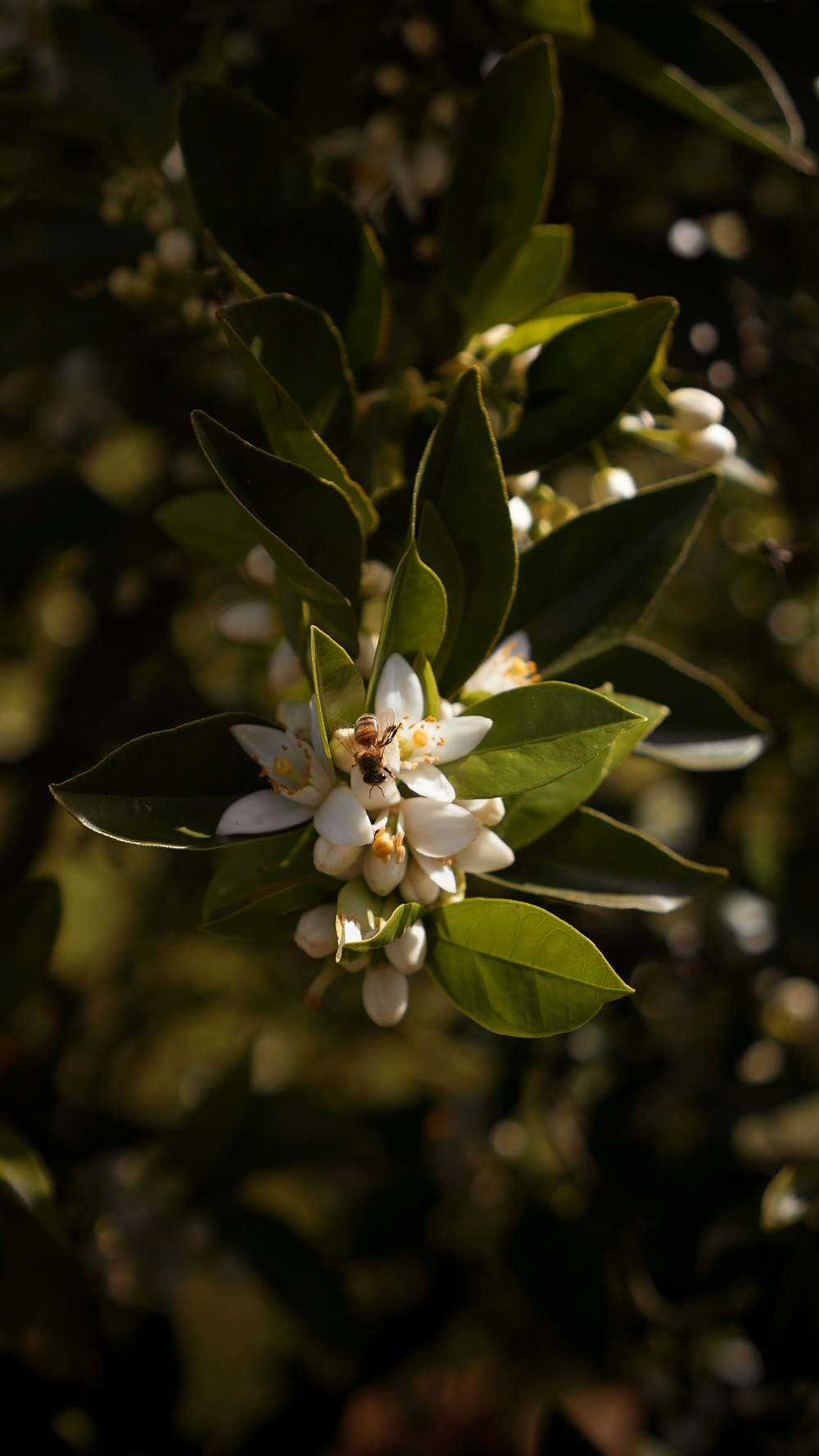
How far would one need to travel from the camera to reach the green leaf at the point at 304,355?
73 cm

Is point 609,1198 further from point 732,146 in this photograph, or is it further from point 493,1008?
point 732,146

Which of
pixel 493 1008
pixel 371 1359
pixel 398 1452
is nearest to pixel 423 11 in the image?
pixel 493 1008

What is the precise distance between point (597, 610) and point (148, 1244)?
1.22 meters

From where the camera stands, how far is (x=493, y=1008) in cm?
66

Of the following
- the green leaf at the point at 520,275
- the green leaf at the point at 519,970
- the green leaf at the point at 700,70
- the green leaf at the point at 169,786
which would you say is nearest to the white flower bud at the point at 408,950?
the green leaf at the point at 519,970

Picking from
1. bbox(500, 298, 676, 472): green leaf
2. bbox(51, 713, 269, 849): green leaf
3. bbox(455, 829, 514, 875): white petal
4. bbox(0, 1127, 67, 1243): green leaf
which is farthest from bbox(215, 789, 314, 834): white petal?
bbox(0, 1127, 67, 1243): green leaf

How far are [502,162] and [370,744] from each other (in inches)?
22.2

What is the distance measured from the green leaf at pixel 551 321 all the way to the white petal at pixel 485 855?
43 centimetres

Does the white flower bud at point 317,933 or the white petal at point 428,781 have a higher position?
the white petal at point 428,781

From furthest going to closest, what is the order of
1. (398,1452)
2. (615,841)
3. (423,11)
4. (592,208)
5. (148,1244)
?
(398,1452) → (148,1244) → (592,208) → (423,11) → (615,841)

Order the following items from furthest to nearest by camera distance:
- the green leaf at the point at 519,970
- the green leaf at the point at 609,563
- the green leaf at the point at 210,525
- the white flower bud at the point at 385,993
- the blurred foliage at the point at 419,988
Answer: the blurred foliage at the point at 419,988, the green leaf at the point at 210,525, the green leaf at the point at 609,563, the white flower bud at the point at 385,993, the green leaf at the point at 519,970

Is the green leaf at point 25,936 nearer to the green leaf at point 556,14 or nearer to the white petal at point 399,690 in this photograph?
the white petal at point 399,690

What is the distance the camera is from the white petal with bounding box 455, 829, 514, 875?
0.72 m

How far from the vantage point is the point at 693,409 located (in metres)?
0.90
